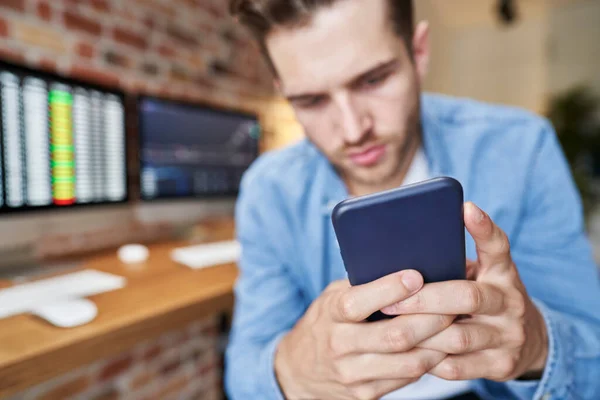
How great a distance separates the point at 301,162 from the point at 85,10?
3.47 ft

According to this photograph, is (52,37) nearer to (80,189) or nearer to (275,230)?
(80,189)

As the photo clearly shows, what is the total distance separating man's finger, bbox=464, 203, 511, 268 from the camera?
0.36m

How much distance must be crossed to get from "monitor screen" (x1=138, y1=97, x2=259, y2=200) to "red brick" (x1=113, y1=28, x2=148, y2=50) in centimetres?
33

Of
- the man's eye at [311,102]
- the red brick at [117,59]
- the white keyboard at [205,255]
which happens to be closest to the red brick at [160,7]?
the red brick at [117,59]

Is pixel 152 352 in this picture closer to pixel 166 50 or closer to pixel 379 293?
pixel 166 50

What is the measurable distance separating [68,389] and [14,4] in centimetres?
114

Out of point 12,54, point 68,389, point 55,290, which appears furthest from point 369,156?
point 68,389

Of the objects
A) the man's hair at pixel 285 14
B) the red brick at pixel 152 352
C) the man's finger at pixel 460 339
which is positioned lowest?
the red brick at pixel 152 352

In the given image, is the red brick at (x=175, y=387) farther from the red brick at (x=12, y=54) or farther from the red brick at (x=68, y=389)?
the red brick at (x=12, y=54)

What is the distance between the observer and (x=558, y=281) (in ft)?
2.06

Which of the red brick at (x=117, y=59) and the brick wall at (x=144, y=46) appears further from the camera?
the red brick at (x=117, y=59)

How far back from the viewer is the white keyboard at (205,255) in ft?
3.78

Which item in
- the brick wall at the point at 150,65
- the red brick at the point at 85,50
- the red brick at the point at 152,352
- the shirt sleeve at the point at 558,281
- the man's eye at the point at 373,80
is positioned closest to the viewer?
the shirt sleeve at the point at 558,281

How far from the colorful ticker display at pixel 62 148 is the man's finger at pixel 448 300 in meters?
1.00
